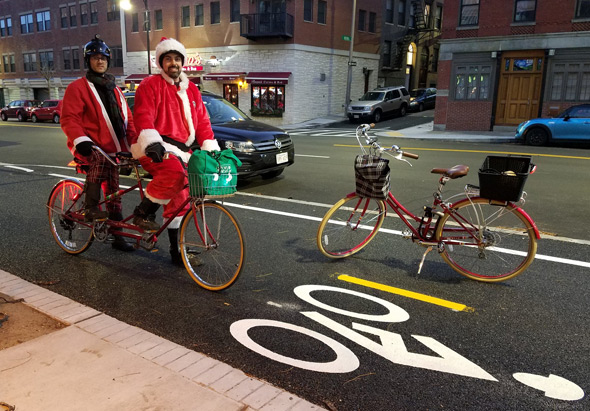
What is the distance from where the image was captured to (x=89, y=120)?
4602mm

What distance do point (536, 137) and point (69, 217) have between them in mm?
16799

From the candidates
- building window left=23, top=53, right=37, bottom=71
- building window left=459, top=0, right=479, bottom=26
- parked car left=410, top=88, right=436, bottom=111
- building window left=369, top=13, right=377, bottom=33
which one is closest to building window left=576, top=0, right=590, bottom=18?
building window left=459, top=0, right=479, bottom=26

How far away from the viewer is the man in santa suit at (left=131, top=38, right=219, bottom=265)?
4.16 metres

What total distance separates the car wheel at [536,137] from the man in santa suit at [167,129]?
16.0 meters

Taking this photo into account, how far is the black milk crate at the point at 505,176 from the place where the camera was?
4040 millimetres

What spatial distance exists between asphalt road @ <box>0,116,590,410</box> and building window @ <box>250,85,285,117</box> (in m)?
25.9

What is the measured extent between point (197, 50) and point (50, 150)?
2177cm

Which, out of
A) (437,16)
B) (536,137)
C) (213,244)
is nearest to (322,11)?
(437,16)

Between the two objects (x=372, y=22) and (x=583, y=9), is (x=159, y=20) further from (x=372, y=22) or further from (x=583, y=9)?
(x=583, y=9)

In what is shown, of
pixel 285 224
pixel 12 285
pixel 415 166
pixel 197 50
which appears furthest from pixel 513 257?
pixel 197 50

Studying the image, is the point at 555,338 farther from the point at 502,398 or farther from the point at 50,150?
the point at 50,150

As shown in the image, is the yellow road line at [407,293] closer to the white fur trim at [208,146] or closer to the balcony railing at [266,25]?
the white fur trim at [208,146]

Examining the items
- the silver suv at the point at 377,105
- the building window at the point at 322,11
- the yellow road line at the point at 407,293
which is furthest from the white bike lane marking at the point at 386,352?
the building window at the point at 322,11

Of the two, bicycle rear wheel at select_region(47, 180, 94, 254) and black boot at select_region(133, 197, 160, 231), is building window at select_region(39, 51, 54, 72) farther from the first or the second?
black boot at select_region(133, 197, 160, 231)
